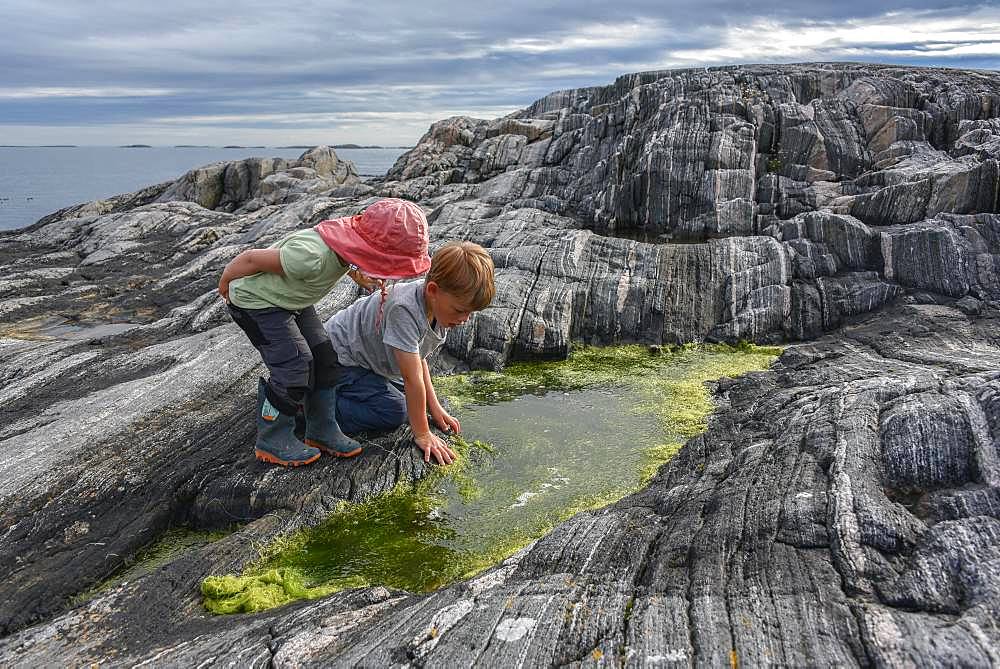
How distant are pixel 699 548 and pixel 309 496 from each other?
378 cm

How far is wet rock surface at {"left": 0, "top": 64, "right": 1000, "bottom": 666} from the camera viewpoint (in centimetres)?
390

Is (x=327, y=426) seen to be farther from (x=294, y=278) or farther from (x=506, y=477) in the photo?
(x=506, y=477)

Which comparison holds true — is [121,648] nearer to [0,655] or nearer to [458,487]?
[0,655]

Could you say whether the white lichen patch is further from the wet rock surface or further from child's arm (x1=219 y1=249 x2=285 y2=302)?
child's arm (x1=219 y1=249 x2=285 y2=302)

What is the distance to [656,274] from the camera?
42.5 feet

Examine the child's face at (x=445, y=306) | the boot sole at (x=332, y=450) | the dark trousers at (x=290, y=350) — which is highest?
the child's face at (x=445, y=306)

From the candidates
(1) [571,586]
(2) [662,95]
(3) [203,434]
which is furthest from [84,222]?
(1) [571,586]

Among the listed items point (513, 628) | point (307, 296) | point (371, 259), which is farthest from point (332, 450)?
point (513, 628)

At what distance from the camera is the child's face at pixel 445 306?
20.8ft

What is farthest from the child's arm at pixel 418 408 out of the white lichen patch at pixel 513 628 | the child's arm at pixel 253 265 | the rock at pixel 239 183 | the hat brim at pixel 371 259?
the rock at pixel 239 183

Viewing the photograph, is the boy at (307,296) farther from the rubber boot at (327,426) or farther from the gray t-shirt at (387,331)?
the gray t-shirt at (387,331)

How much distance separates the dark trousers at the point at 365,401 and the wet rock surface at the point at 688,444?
32 cm

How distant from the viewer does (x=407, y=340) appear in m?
6.58

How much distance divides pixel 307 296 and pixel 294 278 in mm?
262
